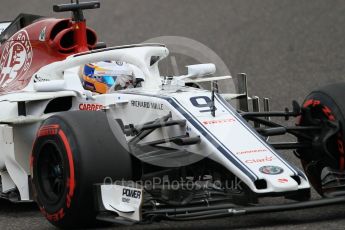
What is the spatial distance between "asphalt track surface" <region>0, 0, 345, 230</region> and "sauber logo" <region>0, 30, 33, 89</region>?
17.1 feet

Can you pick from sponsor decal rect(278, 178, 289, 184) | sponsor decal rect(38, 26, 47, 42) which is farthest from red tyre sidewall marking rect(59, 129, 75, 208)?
sponsor decal rect(38, 26, 47, 42)

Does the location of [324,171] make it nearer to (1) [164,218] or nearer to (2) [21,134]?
(1) [164,218]

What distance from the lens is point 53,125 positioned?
25.8 ft

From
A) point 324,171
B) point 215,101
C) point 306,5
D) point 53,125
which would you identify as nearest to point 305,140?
point 324,171

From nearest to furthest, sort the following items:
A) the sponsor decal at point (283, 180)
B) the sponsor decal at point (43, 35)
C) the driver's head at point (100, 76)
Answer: the sponsor decal at point (283, 180), the driver's head at point (100, 76), the sponsor decal at point (43, 35)

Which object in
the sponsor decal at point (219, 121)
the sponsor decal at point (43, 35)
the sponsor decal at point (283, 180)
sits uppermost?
the sponsor decal at point (43, 35)

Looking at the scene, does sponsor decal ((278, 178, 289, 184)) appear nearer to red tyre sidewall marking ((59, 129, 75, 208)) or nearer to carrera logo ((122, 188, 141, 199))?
carrera logo ((122, 188, 141, 199))

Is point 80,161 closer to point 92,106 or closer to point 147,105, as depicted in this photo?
point 147,105

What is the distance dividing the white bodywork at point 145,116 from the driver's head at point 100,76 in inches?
4.9

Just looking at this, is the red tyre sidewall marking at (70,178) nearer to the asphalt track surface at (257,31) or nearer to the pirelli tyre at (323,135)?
the pirelli tyre at (323,135)

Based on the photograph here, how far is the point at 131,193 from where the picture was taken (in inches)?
284

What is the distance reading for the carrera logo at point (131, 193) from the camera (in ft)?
23.4

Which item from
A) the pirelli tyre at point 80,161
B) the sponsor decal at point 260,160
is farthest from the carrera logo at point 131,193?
the sponsor decal at point 260,160

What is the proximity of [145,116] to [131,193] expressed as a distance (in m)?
1.14
